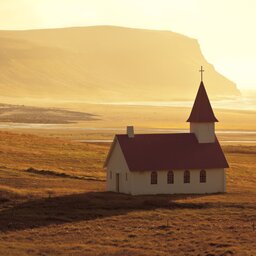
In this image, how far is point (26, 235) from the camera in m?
51.8

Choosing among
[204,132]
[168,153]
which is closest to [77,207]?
[168,153]

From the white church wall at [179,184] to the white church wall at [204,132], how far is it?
3.38m

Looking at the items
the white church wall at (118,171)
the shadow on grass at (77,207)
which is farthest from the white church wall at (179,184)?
the shadow on grass at (77,207)

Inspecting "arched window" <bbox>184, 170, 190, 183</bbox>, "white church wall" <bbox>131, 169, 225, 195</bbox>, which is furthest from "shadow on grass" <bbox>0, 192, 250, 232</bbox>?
"arched window" <bbox>184, 170, 190, 183</bbox>

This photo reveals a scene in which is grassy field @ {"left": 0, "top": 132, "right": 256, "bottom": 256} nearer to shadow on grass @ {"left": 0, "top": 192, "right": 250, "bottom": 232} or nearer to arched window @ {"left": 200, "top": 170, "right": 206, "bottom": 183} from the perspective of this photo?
shadow on grass @ {"left": 0, "top": 192, "right": 250, "bottom": 232}

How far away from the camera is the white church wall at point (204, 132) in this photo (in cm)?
7100

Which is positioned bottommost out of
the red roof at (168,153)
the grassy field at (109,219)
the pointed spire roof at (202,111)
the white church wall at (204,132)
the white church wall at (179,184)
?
the grassy field at (109,219)

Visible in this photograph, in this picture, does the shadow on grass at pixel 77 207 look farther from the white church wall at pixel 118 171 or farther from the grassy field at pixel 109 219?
the white church wall at pixel 118 171

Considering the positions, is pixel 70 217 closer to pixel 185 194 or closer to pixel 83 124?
pixel 185 194

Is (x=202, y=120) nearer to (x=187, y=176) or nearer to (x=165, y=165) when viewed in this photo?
(x=187, y=176)

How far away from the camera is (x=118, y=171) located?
222ft

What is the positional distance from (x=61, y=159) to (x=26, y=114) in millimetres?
104513

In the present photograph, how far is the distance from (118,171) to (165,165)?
11.7 feet

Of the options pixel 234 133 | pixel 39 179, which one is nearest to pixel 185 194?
pixel 39 179
